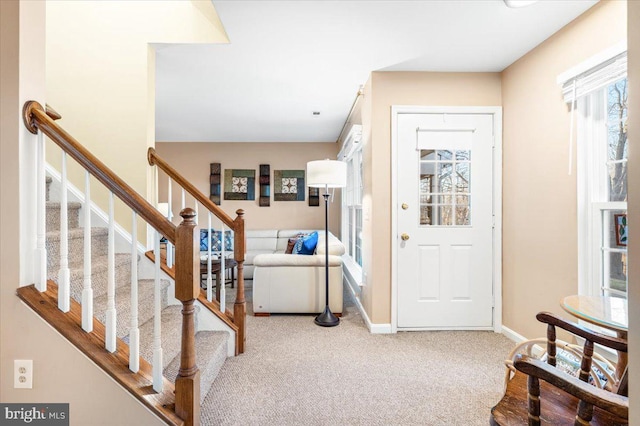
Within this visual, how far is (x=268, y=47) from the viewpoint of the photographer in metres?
2.57

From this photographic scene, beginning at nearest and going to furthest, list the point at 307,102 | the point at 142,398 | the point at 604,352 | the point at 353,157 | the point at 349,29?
the point at 142,398 < the point at 604,352 < the point at 349,29 < the point at 307,102 < the point at 353,157

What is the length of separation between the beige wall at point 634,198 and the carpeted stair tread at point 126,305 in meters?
2.04

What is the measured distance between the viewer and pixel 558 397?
1.23 m

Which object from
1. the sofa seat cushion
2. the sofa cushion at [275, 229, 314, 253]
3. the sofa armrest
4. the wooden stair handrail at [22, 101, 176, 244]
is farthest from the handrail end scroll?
the sofa cushion at [275, 229, 314, 253]

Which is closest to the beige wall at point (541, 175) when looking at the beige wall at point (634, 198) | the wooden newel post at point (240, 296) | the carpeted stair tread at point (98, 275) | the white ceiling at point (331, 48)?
the white ceiling at point (331, 48)

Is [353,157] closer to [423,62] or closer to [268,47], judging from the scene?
[423,62]

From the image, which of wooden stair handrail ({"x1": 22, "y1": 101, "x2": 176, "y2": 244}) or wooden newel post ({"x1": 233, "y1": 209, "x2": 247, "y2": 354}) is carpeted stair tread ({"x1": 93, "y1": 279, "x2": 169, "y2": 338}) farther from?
wooden stair handrail ({"x1": 22, "y1": 101, "x2": 176, "y2": 244})

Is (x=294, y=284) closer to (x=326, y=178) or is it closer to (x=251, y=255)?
(x=326, y=178)

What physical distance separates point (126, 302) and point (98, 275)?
297 mm

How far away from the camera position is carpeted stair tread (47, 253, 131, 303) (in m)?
1.79

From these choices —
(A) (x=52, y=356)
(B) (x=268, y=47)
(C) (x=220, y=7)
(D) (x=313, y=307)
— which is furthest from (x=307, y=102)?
(A) (x=52, y=356)

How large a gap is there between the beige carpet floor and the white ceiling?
2.44 metres

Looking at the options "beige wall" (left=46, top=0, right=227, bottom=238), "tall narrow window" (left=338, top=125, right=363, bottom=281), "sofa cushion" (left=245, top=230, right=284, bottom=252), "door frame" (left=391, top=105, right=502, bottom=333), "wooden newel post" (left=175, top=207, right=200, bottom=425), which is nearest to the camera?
"wooden newel post" (left=175, top=207, right=200, bottom=425)

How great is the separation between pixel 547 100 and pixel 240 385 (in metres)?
2.98
